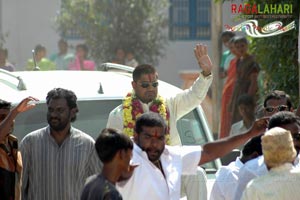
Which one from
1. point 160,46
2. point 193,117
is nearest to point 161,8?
point 160,46

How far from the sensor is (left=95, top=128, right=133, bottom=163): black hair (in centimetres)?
645

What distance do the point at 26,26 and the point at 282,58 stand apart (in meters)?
15.1

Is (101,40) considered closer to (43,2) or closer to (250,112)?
(43,2)

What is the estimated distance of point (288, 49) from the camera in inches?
493

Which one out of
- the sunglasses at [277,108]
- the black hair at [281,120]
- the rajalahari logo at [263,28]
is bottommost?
the sunglasses at [277,108]

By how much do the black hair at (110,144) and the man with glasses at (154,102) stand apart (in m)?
2.48

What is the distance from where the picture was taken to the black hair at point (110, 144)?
6453 millimetres

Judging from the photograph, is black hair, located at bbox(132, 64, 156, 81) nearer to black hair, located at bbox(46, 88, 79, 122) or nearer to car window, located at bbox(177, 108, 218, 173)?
car window, located at bbox(177, 108, 218, 173)

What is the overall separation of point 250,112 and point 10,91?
4663mm

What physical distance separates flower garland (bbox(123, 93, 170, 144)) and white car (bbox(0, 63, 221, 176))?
342 millimetres

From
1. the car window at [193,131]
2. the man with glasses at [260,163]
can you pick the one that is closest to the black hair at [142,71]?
the car window at [193,131]

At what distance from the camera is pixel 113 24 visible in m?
25.2

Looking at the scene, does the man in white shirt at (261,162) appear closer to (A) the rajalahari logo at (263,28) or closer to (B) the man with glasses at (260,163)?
(B) the man with glasses at (260,163)

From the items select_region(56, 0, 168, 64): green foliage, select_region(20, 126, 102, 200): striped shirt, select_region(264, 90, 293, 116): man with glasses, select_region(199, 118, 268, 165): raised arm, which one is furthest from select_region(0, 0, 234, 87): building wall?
select_region(199, 118, 268, 165): raised arm
